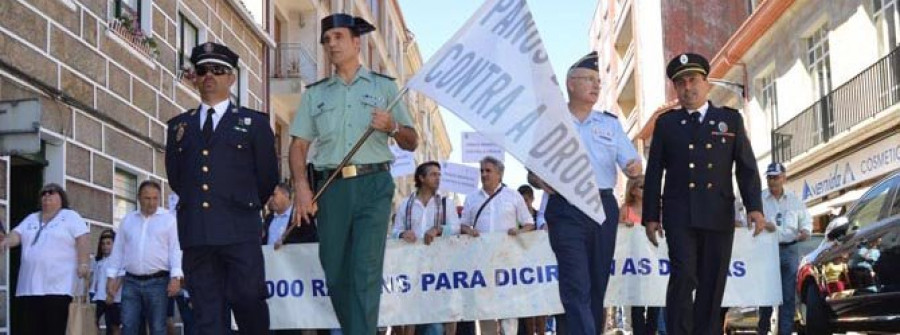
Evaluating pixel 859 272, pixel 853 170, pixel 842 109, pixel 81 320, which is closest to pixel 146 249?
pixel 81 320

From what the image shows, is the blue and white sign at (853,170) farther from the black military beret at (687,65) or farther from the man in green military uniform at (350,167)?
the man in green military uniform at (350,167)

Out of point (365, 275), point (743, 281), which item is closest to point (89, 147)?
point (743, 281)

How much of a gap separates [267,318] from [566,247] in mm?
1842

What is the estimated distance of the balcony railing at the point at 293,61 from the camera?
27.5 meters

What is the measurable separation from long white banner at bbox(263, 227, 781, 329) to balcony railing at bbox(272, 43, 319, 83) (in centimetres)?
1640

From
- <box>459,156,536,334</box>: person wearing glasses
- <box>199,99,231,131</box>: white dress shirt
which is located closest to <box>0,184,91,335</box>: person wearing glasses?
<box>459,156,536,334</box>: person wearing glasses

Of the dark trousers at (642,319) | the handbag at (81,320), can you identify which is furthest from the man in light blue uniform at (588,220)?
the handbag at (81,320)

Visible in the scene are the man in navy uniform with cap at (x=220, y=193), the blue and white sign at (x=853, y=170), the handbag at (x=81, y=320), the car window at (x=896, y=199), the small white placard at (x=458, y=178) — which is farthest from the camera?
the blue and white sign at (x=853, y=170)

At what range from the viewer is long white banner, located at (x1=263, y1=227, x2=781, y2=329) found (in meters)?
11.2

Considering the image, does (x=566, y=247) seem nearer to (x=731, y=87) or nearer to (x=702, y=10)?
(x=731, y=87)

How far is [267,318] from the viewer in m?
6.52

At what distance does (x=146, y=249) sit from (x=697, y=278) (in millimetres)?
5548

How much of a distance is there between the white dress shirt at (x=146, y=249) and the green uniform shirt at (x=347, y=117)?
15.1 ft

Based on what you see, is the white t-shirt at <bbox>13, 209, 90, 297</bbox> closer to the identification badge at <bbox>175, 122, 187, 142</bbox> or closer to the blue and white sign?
the identification badge at <bbox>175, 122, 187, 142</bbox>
